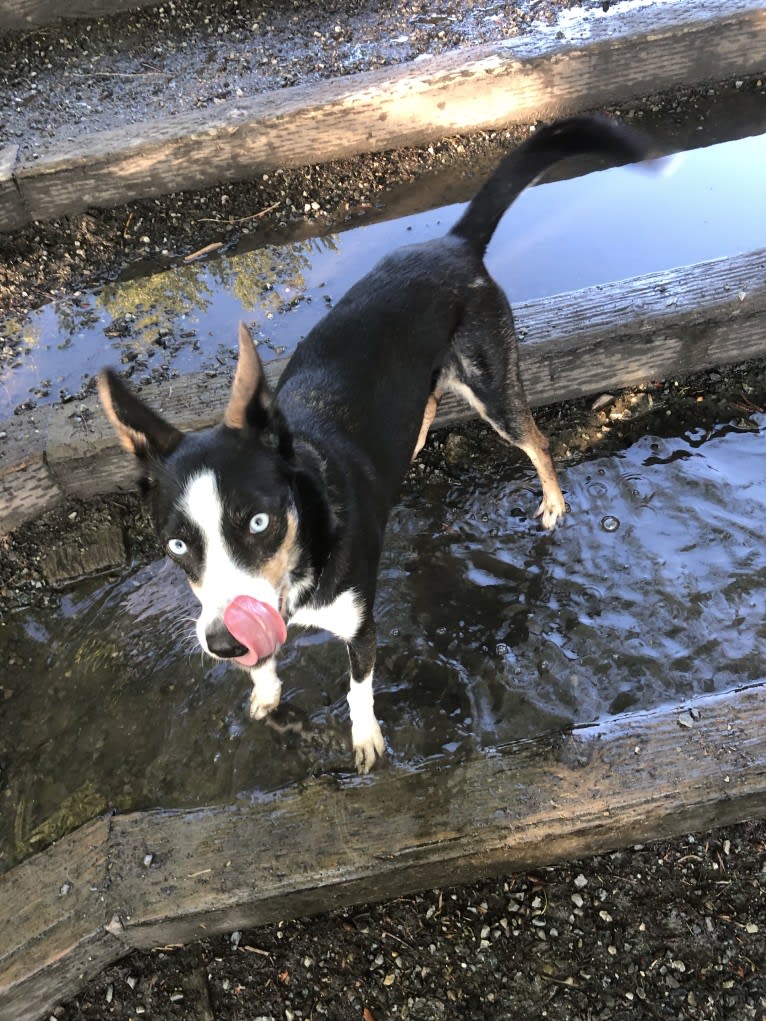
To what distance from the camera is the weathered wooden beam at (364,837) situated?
84.9 inches

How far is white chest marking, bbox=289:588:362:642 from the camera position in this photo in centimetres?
222

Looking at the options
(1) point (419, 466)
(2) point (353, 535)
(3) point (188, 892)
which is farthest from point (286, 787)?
(1) point (419, 466)

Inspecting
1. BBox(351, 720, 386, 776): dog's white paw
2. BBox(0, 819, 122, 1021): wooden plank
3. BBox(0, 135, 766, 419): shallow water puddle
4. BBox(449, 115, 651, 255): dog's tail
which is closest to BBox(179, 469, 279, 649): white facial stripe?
BBox(351, 720, 386, 776): dog's white paw

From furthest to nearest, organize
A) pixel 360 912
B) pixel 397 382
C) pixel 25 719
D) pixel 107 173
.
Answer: pixel 107 173 < pixel 25 719 < pixel 397 382 < pixel 360 912

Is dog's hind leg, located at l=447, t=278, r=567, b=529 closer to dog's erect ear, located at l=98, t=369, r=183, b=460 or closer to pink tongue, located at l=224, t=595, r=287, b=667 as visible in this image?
dog's erect ear, located at l=98, t=369, r=183, b=460

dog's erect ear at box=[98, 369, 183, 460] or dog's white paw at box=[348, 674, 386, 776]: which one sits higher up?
dog's erect ear at box=[98, 369, 183, 460]

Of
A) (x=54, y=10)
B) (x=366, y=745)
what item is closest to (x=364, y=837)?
(x=366, y=745)

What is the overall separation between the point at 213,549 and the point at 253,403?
15.7 inches

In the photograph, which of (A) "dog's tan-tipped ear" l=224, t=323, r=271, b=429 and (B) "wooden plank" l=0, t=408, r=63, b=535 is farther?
(B) "wooden plank" l=0, t=408, r=63, b=535

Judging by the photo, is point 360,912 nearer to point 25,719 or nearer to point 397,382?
point 25,719

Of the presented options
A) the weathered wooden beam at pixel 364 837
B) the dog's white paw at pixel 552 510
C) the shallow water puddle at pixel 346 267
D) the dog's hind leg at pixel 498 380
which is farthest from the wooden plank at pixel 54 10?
the weathered wooden beam at pixel 364 837

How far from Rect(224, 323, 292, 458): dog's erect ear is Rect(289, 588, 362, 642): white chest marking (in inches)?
19.9

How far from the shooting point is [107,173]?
14.9 feet

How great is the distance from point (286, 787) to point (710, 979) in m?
1.40
